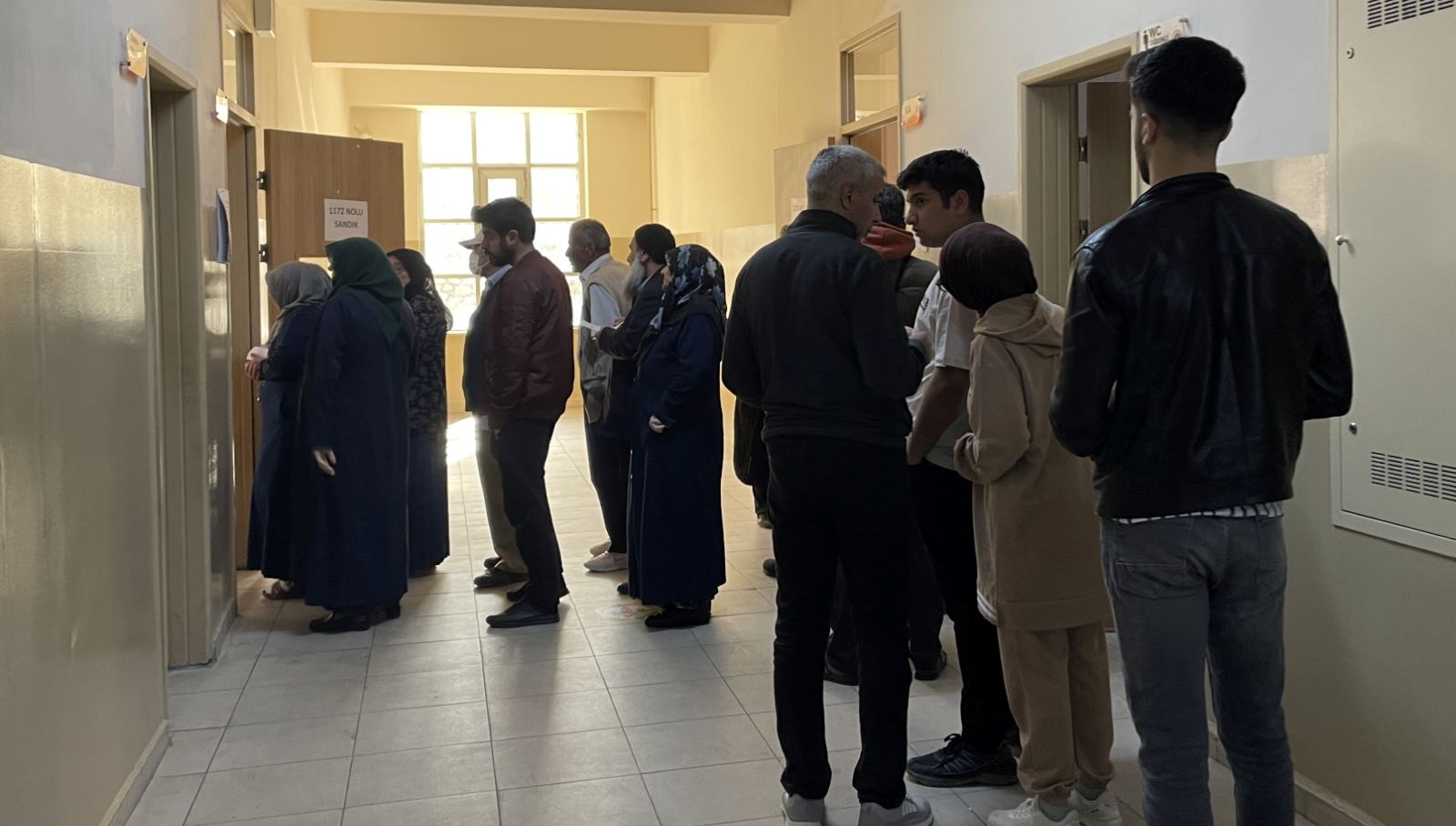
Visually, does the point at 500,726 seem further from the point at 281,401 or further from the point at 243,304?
the point at 243,304

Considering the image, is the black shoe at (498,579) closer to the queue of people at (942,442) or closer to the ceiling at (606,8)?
the queue of people at (942,442)

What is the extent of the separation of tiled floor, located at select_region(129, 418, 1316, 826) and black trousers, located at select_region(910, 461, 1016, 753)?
19 centimetres

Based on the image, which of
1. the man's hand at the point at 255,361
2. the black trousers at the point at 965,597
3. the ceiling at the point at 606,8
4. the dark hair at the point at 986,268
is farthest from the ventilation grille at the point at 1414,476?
the ceiling at the point at 606,8

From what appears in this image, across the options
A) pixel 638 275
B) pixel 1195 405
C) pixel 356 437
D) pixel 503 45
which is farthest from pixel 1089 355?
pixel 503 45

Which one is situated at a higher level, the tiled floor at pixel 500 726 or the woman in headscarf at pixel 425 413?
the woman in headscarf at pixel 425 413

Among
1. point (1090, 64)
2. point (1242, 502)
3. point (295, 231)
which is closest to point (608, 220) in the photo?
point (295, 231)

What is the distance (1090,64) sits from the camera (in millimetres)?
4078

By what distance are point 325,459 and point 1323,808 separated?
3309 mm

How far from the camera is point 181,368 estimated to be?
421 centimetres

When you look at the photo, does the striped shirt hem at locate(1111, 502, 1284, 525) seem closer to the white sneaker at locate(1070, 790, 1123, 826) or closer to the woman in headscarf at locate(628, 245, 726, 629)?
the white sneaker at locate(1070, 790, 1123, 826)

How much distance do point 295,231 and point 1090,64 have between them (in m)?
Result: 3.55

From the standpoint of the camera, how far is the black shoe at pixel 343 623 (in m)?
4.66

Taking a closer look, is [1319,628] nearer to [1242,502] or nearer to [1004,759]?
[1004,759]

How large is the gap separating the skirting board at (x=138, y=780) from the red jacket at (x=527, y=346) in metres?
1.65
